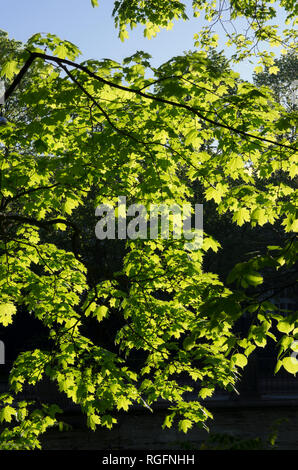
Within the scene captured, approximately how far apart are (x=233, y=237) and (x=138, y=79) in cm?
1957

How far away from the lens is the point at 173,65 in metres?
6.02

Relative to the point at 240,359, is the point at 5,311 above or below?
above

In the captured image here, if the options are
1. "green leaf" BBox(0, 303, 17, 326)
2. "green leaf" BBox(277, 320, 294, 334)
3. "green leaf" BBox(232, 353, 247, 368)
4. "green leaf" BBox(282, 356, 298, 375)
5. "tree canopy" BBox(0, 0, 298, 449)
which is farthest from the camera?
"green leaf" BBox(0, 303, 17, 326)

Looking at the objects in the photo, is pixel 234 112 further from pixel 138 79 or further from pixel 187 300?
pixel 187 300

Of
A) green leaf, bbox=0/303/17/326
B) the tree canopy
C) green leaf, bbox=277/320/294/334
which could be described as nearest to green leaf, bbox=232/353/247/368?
green leaf, bbox=277/320/294/334

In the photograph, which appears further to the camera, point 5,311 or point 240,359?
point 5,311

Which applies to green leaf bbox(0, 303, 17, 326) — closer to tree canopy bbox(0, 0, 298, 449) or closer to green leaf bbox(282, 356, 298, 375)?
tree canopy bbox(0, 0, 298, 449)

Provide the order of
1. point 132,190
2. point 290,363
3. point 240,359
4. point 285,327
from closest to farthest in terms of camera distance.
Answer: point 290,363 → point 285,327 → point 240,359 → point 132,190

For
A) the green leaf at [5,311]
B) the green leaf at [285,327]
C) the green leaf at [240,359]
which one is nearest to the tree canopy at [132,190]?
the green leaf at [5,311]

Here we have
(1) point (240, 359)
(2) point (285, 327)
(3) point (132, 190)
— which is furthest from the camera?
(3) point (132, 190)

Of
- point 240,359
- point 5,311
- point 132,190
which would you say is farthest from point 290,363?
point 5,311

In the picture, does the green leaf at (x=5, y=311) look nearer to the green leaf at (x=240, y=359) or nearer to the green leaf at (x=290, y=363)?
the green leaf at (x=240, y=359)

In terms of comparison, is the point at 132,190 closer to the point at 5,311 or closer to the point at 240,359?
the point at 5,311

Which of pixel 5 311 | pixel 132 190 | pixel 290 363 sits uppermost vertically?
pixel 132 190
